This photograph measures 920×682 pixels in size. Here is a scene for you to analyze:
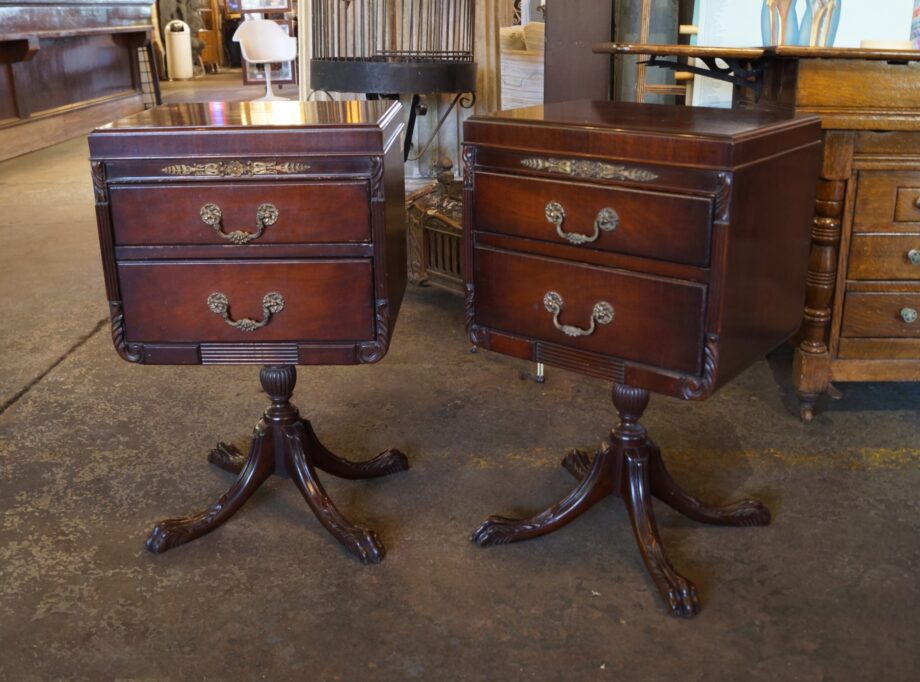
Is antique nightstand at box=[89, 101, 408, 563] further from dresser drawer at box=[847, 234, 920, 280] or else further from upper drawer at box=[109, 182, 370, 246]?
dresser drawer at box=[847, 234, 920, 280]

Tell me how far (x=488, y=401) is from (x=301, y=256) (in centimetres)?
105

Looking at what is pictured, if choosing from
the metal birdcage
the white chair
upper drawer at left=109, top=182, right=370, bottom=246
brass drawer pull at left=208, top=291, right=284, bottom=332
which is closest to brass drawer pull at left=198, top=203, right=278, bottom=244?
upper drawer at left=109, top=182, right=370, bottom=246

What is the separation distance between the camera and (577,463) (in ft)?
7.35

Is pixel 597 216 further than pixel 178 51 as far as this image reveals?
No

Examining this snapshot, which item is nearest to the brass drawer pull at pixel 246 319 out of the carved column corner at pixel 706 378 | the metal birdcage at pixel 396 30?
the carved column corner at pixel 706 378

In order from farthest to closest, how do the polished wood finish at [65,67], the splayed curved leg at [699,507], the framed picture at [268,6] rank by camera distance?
the framed picture at [268,6] → the polished wood finish at [65,67] → the splayed curved leg at [699,507]

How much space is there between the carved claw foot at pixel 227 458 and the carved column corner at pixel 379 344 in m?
0.63

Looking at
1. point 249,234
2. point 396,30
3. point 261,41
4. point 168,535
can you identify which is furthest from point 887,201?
point 261,41

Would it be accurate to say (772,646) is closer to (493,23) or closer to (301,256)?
(301,256)

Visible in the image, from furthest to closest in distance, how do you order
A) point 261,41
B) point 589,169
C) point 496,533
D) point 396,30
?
point 261,41, point 396,30, point 496,533, point 589,169

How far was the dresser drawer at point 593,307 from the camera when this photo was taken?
63.1 inches

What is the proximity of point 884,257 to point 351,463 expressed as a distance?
1.38 m

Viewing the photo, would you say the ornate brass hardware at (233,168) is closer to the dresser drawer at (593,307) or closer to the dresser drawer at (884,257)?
the dresser drawer at (593,307)

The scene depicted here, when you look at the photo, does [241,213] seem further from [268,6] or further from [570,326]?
[268,6]
